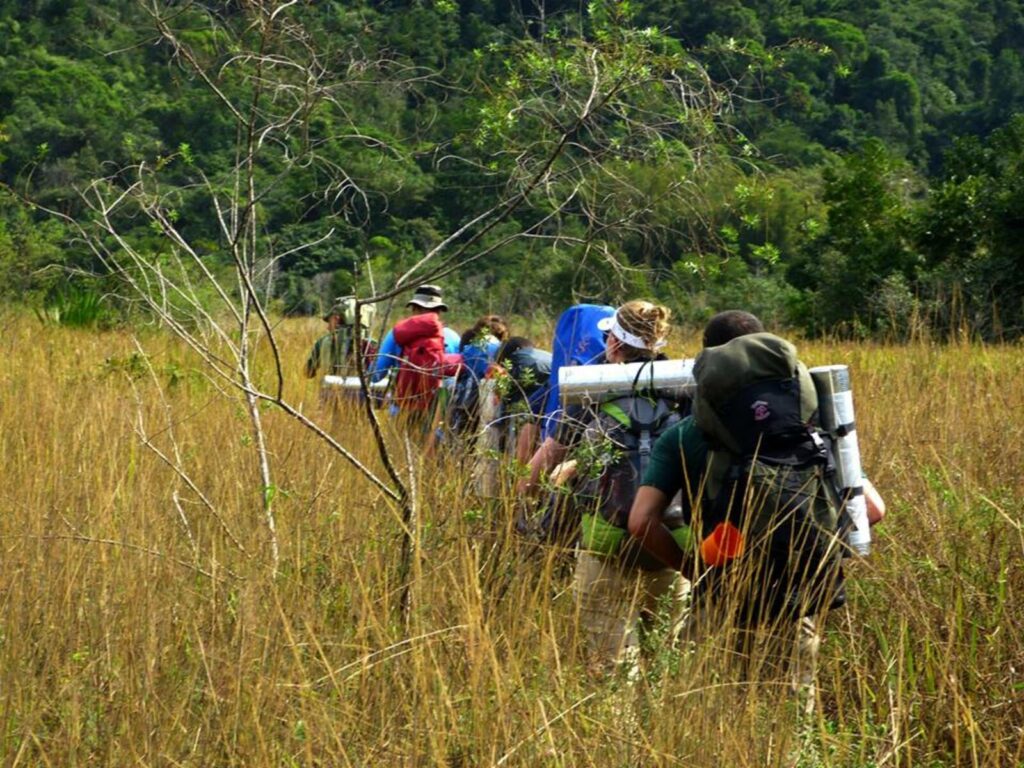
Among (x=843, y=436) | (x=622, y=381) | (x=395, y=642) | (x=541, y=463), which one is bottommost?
(x=395, y=642)

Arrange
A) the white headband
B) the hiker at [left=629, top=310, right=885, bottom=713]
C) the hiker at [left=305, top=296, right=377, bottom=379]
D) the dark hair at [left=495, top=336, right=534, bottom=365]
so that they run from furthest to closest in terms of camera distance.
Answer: the dark hair at [left=495, top=336, right=534, bottom=365] < the hiker at [left=305, top=296, right=377, bottom=379] < the white headband < the hiker at [left=629, top=310, right=885, bottom=713]

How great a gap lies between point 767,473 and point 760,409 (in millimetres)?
143

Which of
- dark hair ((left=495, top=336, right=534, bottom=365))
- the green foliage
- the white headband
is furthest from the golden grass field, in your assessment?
the green foliage

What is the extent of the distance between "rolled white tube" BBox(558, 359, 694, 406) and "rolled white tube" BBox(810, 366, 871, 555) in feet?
1.33

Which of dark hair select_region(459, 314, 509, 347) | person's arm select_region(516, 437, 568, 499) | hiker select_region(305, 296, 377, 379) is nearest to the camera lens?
person's arm select_region(516, 437, 568, 499)

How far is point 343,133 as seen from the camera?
4152 millimetres

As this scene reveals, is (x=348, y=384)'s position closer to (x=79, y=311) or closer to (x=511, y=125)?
(x=511, y=125)

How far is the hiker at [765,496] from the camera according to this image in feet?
11.2

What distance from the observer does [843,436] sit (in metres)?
3.58

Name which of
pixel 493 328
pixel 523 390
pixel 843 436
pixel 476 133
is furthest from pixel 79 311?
pixel 843 436

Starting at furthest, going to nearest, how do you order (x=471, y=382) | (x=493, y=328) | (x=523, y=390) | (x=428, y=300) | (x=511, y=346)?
(x=428, y=300)
(x=493, y=328)
(x=471, y=382)
(x=511, y=346)
(x=523, y=390)

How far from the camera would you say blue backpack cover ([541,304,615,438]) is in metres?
4.70

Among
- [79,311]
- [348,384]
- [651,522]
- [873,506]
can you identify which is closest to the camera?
[651,522]

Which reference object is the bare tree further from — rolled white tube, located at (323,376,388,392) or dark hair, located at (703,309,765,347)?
rolled white tube, located at (323,376,388,392)
